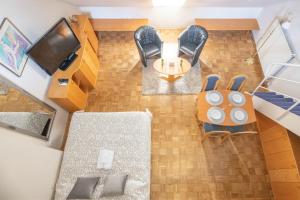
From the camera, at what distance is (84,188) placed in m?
2.88

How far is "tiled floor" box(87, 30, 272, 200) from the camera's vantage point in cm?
353

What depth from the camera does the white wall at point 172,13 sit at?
4.73 meters

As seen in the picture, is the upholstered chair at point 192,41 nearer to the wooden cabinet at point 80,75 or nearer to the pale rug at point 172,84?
the pale rug at point 172,84

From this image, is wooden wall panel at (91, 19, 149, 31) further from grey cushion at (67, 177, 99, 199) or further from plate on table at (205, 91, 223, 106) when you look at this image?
grey cushion at (67, 177, 99, 199)

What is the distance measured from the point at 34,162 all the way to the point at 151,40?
127 inches

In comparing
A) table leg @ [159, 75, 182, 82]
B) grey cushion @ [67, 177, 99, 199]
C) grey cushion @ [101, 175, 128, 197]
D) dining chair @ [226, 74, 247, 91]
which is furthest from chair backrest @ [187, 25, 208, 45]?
grey cushion @ [67, 177, 99, 199]

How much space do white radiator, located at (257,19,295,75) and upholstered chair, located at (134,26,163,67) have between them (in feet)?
7.27

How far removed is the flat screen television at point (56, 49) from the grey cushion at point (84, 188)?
1.88m

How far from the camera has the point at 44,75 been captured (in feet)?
11.6

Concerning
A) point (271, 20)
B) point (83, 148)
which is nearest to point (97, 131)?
point (83, 148)

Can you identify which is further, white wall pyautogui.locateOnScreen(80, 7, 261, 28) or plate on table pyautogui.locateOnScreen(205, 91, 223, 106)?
white wall pyautogui.locateOnScreen(80, 7, 261, 28)

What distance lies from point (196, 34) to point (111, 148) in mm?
2936

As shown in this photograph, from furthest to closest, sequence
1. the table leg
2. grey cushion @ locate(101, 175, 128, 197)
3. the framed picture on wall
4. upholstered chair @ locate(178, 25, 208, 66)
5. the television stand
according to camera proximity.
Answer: the table leg
upholstered chair @ locate(178, 25, 208, 66)
the television stand
grey cushion @ locate(101, 175, 128, 197)
the framed picture on wall

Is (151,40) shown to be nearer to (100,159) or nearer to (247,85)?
(247,85)
